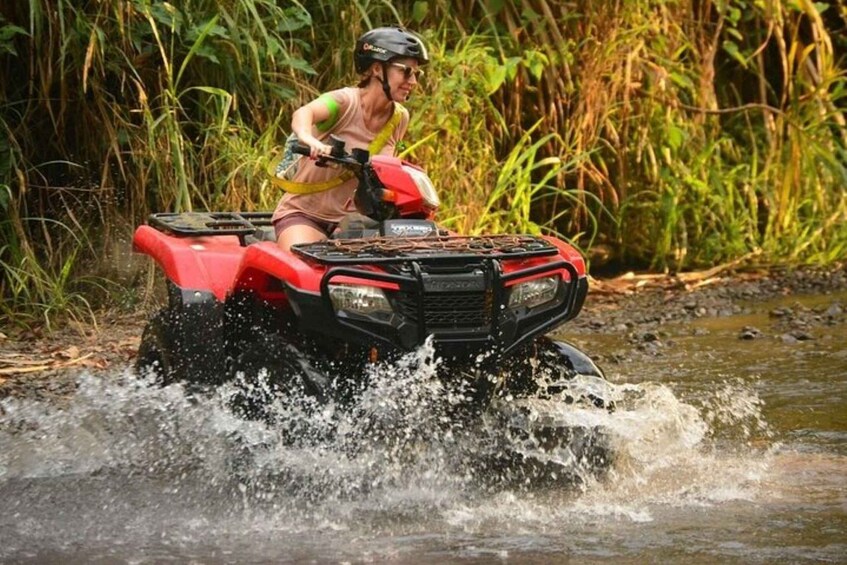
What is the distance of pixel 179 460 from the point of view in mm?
4500

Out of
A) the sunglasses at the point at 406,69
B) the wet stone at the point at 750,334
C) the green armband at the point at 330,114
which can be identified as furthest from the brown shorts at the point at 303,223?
the wet stone at the point at 750,334

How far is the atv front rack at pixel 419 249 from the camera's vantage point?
4.01 meters

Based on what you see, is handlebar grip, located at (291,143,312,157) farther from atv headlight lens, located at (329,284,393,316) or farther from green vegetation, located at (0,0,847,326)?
green vegetation, located at (0,0,847,326)

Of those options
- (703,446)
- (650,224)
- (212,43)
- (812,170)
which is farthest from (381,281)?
(812,170)

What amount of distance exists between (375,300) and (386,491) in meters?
0.59

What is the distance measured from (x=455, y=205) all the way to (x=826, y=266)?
8.44 feet

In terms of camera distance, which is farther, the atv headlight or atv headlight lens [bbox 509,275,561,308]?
the atv headlight

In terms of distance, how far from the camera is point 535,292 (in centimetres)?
420

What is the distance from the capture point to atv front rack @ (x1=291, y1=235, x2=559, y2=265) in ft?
13.2

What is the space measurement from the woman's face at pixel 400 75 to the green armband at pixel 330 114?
0.19 metres

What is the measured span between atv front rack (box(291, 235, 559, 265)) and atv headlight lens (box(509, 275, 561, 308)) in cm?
8

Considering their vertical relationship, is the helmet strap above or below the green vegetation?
above

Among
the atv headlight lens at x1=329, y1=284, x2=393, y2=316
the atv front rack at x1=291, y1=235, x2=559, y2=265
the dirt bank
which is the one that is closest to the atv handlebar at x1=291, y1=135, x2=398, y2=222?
the atv front rack at x1=291, y1=235, x2=559, y2=265

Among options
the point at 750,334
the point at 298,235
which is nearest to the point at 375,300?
the point at 298,235
